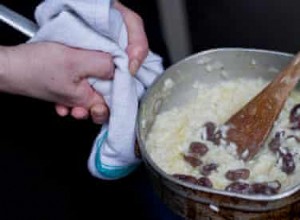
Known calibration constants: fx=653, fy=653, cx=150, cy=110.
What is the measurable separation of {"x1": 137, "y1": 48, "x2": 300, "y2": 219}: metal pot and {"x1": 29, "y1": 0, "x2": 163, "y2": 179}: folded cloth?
0.09 feet

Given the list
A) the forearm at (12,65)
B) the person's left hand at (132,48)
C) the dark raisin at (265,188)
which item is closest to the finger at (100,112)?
the person's left hand at (132,48)

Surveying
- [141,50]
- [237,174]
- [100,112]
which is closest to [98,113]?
[100,112]

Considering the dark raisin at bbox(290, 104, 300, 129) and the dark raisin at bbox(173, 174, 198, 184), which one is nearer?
the dark raisin at bbox(173, 174, 198, 184)

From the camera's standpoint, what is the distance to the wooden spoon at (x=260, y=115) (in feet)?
2.81

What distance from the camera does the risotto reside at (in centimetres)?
82

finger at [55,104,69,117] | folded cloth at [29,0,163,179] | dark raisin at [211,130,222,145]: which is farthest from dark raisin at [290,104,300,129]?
finger at [55,104,69,117]

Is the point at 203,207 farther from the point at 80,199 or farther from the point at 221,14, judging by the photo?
the point at 221,14

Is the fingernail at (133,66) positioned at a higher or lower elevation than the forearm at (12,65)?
lower

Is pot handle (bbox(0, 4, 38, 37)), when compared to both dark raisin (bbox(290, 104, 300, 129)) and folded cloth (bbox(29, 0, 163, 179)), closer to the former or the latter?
folded cloth (bbox(29, 0, 163, 179))

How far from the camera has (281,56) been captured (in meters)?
0.91

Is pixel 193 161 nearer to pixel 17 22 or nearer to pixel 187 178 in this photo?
pixel 187 178

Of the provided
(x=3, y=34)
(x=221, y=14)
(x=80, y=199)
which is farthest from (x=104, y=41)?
(x=221, y=14)

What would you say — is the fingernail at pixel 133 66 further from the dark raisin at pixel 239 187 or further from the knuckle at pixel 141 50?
the dark raisin at pixel 239 187

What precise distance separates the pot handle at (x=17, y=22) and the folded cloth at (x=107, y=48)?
0.02 meters
